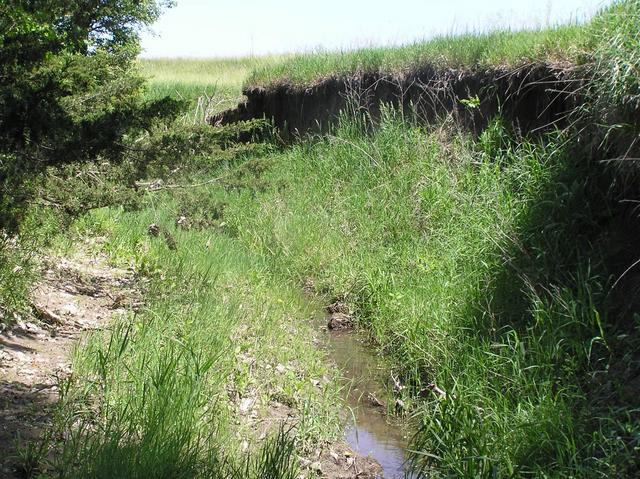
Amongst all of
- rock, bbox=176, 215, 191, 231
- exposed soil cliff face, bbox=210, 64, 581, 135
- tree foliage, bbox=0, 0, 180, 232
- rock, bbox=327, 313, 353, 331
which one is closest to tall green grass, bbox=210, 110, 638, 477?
rock, bbox=327, 313, 353, 331

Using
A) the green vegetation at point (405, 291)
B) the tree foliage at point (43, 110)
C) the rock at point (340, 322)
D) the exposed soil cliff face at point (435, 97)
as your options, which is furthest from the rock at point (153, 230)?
the exposed soil cliff face at point (435, 97)

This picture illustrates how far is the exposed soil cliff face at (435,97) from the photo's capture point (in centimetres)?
971

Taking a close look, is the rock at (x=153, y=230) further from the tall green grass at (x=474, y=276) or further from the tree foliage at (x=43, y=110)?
the tree foliage at (x=43, y=110)

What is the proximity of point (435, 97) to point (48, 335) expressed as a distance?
25.0ft

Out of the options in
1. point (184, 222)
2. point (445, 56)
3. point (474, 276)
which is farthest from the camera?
point (445, 56)

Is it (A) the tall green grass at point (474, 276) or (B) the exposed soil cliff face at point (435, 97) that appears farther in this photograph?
(B) the exposed soil cliff face at point (435, 97)

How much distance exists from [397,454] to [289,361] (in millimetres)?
1552

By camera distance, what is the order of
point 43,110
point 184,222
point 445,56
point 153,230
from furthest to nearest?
point 445,56
point 153,230
point 184,222
point 43,110

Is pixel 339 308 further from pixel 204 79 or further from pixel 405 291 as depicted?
pixel 204 79

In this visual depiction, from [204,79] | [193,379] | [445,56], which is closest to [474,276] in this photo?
[193,379]

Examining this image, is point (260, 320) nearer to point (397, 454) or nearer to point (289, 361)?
point (289, 361)

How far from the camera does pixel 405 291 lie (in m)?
8.59

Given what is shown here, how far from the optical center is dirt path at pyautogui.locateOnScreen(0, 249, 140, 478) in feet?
15.8

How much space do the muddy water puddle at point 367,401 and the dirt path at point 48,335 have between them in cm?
219
